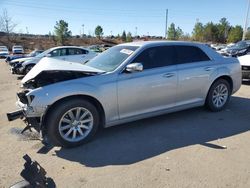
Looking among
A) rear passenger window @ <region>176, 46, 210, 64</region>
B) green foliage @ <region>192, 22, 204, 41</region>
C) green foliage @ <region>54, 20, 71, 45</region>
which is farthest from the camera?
green foliage @ <region>192, 22, 204, 41</region>

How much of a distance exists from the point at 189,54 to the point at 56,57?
8.96 meters

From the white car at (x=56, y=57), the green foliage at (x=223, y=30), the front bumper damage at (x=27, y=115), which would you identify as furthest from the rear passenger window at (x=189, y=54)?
the green foliage at (x=223, y=30)

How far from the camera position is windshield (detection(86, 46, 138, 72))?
15.8 ft

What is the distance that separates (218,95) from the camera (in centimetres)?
600

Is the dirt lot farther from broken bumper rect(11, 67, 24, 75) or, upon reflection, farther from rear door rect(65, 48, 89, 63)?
rear door rect(65, 48, 89, 63)

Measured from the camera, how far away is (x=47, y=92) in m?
4.03

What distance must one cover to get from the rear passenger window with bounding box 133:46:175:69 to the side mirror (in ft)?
0.88

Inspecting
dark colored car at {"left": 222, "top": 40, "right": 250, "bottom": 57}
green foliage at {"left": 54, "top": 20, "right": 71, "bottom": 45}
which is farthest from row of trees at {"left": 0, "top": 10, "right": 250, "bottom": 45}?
dark colored car at {"left": 222, "top": 40, "right": 250, "bottom": 57}

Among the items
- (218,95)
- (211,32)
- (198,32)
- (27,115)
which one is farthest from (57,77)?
(211,32)

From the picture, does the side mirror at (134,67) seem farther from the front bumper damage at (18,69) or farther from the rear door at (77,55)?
the front bumper damage at (18,69)

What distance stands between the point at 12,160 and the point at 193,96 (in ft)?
12.0

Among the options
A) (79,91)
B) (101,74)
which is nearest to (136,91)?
(101,74)

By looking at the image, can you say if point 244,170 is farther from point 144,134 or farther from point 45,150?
point 45,150

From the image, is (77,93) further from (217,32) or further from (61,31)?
(217,32)
